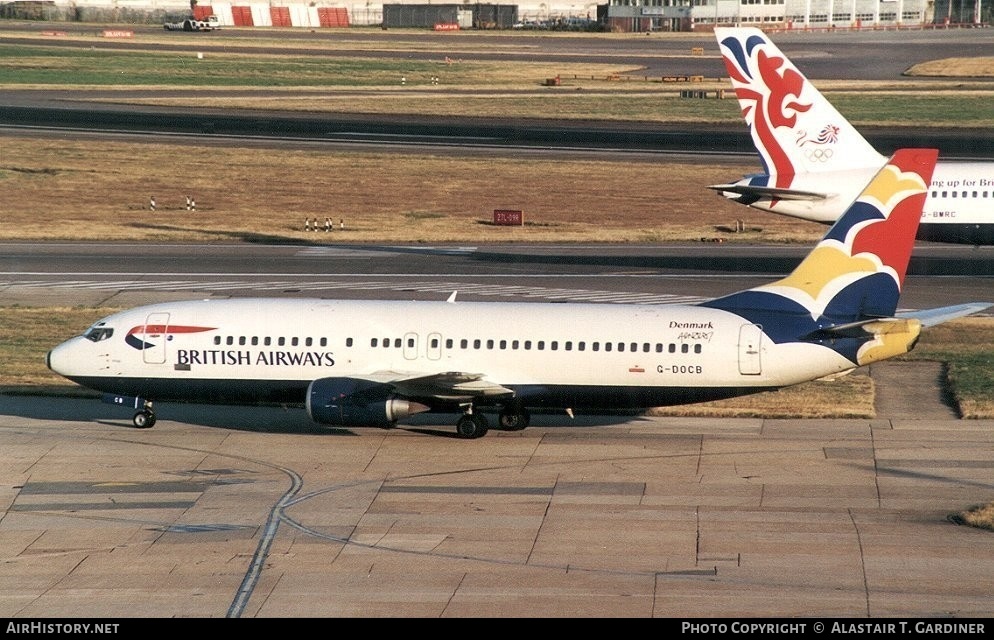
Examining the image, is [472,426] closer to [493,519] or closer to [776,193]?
[493,519]

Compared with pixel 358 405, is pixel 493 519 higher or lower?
lower

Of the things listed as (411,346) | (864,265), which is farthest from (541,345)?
(864,265)

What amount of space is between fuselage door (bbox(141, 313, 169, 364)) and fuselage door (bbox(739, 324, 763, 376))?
16.4 meters

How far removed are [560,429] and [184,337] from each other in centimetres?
1122

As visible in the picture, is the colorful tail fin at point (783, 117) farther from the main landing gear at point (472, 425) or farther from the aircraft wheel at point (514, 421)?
the main landing gear at point (472, 425)

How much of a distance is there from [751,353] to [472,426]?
8.02m

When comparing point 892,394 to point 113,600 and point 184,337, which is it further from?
point 113,600

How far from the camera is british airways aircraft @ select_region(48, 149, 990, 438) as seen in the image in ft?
128

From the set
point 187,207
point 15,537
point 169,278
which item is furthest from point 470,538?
point 187,207

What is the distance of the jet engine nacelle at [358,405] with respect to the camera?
39.1 meters

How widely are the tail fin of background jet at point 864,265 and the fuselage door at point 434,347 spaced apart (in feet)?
27.2

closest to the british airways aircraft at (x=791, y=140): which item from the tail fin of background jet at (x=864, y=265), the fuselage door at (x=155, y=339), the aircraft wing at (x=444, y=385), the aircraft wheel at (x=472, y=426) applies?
the tail fin of background jet at (x=864, y=265)

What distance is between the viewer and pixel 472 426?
4059 cm

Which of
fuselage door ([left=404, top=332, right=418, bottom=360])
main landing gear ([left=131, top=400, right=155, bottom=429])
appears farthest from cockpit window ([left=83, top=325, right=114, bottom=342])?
fuselage door ([left=404, top=332, right=418, bottom=360])
